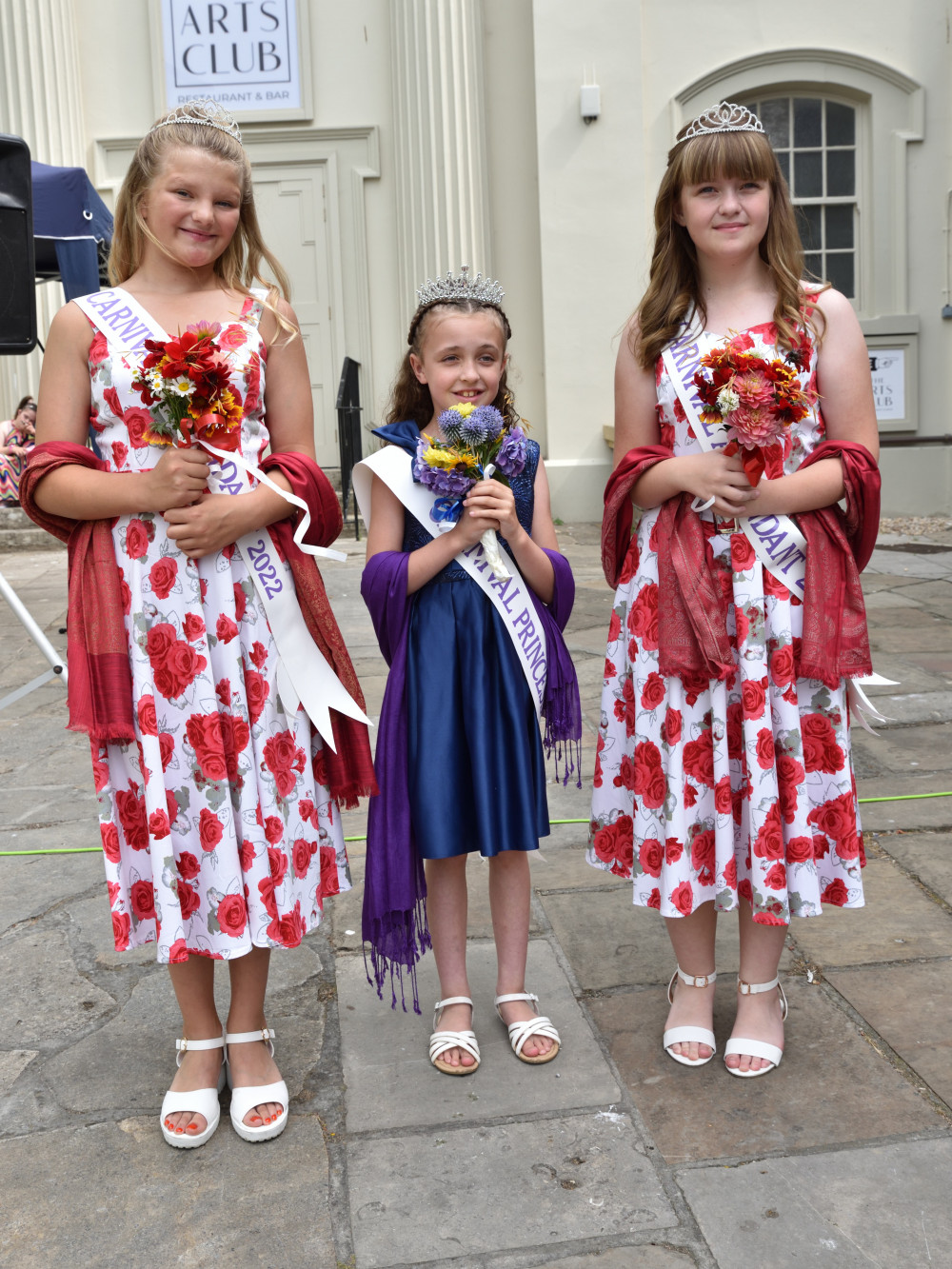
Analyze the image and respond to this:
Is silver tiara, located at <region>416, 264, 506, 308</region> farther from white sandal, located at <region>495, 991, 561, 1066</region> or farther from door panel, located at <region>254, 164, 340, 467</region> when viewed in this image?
door panel, located at <region>254, 164, 340, 467</region>

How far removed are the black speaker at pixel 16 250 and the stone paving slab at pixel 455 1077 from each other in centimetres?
211

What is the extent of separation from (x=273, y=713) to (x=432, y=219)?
8191mm

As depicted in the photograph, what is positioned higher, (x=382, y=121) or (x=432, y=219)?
(x=382, y=121)

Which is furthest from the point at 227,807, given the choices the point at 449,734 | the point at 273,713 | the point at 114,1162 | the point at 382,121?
the point at 382,121

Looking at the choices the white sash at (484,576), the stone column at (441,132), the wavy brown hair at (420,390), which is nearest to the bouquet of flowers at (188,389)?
the white sash at (484,576)

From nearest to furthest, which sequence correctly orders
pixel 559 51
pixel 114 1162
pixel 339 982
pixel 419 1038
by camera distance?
pixel 114 1162, pixel 419 1038, pixel 339 982, pixel 559 51

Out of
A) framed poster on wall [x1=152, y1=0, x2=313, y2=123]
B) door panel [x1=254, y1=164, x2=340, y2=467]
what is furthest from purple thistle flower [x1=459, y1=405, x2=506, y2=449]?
framed poster on wall [x1=152, y1=0, x2=313, y2=123]

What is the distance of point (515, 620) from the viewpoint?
217 centimetres

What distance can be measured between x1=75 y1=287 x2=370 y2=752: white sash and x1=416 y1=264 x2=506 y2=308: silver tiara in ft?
1.57

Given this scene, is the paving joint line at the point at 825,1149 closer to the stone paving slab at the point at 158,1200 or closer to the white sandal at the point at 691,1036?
the white sandal at the point at 691,1036

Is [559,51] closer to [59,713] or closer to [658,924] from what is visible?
[59,713]

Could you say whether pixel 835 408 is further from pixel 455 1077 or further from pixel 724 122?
pixel 455 1077

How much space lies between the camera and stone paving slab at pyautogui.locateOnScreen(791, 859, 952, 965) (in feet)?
8.41

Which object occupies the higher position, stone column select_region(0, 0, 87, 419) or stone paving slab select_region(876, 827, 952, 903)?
stone column select_region(0, 0, 87, 419)
